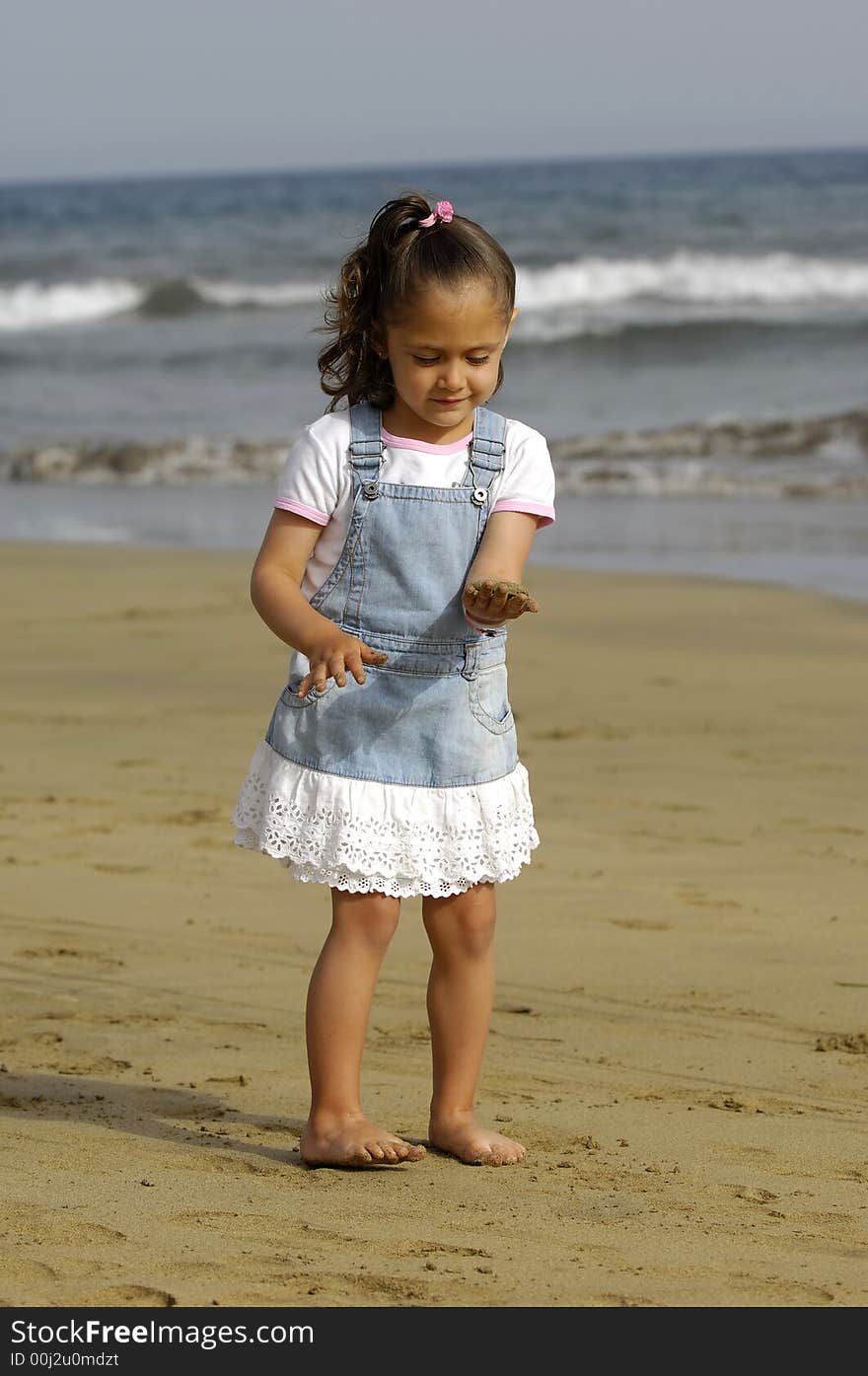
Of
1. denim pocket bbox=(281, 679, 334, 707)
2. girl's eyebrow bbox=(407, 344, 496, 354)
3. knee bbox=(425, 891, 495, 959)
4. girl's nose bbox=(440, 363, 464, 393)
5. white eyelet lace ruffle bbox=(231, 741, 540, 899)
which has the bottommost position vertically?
knee bbox=(425, 891, 495, 959)

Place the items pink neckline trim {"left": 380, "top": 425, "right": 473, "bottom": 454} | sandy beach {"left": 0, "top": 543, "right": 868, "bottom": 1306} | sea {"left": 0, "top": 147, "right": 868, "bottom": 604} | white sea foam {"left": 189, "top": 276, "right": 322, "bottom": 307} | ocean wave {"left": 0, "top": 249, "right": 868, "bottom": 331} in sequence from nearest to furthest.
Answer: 1. sandy beach {"left": 0, "top": 543, "right": 868, "bottom": 1306}
2. pink neckline trim {"left": 380, "top": 425, "right": 473, "bottom": 454}
3. sea {"left": 0, "top": 147, "right": 868, "bottom": 604}
4. ocean wave {"left": 0, "top": 249, "right": 868, "bottom": 331}
5. white sea foam {"left": 189, "top": 276, "right": 322, "bottom": 307}

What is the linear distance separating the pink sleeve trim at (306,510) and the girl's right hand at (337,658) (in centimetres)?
24

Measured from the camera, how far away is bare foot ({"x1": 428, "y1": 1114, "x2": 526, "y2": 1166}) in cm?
278

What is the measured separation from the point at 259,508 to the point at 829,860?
8.19m

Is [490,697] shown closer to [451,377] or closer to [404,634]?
[404,634]

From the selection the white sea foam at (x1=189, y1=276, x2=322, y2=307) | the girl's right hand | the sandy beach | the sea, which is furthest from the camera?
the white sea foam at (x1=189, y1=276, x2=322, y2=307)

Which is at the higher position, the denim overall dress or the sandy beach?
the denim overall dress

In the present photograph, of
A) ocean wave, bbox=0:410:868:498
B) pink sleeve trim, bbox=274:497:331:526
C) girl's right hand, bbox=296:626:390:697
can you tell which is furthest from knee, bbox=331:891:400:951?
ocean wave, bbox=0:410:868:498

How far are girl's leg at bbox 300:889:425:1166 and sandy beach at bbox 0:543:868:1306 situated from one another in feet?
0.28

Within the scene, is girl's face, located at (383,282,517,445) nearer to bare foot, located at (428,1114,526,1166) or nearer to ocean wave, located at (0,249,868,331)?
bare foot, located at (428,1114,526,1166)

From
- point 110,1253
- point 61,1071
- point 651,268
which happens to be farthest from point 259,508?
point 651,268

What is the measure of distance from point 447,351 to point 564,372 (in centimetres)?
1720

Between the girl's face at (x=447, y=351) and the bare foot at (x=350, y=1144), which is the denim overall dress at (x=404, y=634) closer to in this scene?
the girl's face at (x=447, y=351)
